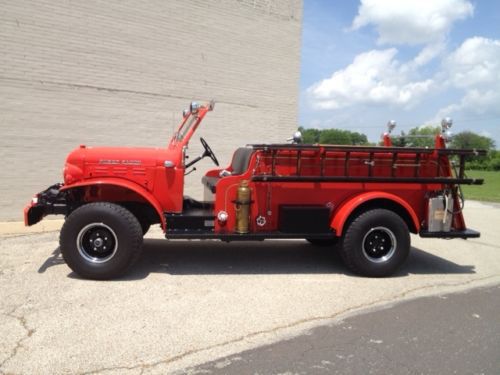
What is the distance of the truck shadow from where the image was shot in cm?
561

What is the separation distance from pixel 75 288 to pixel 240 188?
2.15m

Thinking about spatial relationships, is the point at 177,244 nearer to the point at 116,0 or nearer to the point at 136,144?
the point at 136,144

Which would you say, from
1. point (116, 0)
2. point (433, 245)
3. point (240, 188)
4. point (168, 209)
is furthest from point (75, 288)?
point (116, 0)

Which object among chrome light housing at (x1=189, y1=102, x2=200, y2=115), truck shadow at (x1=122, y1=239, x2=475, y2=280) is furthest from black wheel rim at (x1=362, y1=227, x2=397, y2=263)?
chrome light housing at (x1=189, y1=102, x2=200, y2=115)

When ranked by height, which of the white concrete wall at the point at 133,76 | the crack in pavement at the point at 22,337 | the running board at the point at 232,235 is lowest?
the crack in pavement at the point at 22,337

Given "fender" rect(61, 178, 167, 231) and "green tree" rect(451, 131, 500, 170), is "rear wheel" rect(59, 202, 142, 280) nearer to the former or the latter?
"fender" rect(61, 178, 167, 231)

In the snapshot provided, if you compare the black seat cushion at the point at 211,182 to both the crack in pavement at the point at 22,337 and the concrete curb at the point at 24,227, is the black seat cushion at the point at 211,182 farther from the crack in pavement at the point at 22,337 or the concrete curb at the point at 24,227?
→ the concrete curb at the point at 24,227

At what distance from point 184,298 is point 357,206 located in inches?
94.4

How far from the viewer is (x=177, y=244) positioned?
6.98 metres

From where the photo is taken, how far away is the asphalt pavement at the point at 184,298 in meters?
3.29

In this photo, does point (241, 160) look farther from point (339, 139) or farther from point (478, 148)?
point (339, 139)

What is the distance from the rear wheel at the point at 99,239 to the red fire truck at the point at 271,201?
1 cm

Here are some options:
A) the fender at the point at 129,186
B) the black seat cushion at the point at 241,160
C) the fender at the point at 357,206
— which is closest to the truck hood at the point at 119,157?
the fender at the point at 129,186

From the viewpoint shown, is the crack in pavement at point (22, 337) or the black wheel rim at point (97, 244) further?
the black wheel rim at point (97, 244)
